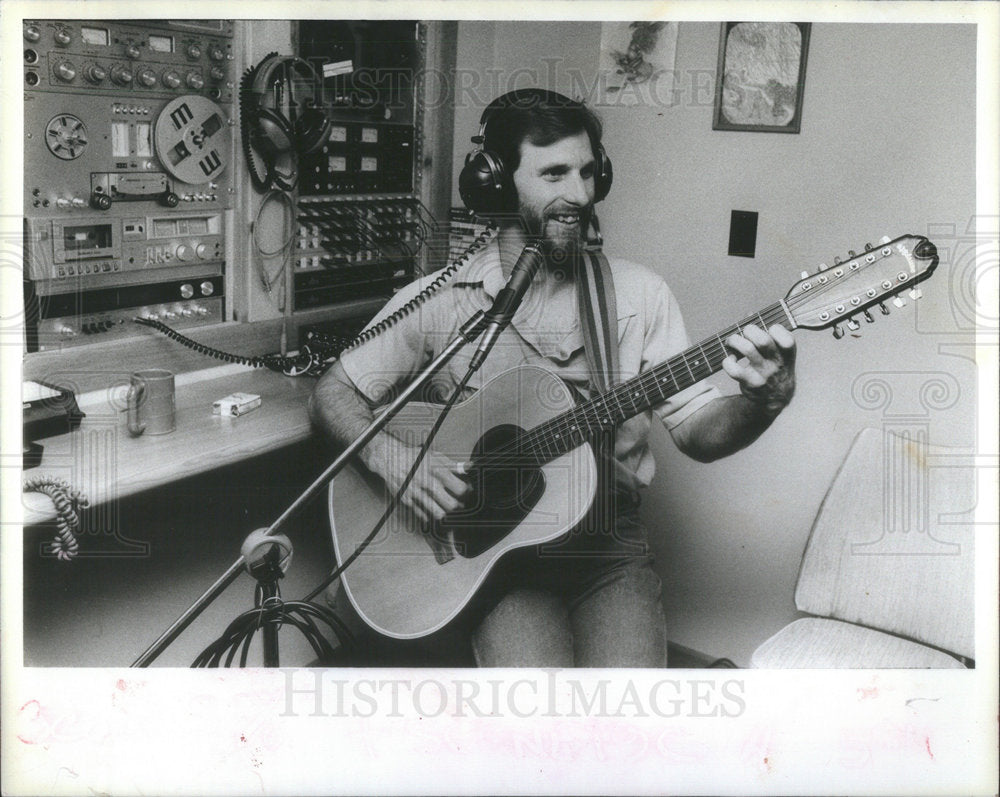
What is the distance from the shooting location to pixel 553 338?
1.87 m

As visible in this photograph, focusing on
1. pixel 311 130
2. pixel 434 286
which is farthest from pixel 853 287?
pixel 311 130

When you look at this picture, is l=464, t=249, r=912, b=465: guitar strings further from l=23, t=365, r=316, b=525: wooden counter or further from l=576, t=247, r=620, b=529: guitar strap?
l=23, t=365, r=316, b=525: wooden counter

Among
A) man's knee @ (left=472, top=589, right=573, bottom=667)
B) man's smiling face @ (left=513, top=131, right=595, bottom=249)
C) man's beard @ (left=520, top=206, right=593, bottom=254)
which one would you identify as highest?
man's smiling face @ (left=513, top=131, right=595, bottom=249)

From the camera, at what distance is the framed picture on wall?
1860mm

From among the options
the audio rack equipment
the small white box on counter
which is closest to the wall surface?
the audio rack equipment

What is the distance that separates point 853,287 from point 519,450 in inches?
26.9

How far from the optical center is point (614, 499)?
6.22 feet

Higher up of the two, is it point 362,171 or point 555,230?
point 362,171

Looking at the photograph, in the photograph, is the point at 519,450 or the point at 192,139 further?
the point at 192,139

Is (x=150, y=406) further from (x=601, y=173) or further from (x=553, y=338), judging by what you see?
(x=601, y=173)

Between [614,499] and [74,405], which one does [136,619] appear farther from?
[614,499]

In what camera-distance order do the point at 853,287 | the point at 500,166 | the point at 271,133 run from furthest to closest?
→ the point at 271,133, the point at 500,166, the point at 853,287

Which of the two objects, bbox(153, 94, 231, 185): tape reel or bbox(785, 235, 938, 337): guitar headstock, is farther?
bbox(153, 94, 231, 185): tape reel

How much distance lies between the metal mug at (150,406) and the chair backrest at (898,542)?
129 cm
